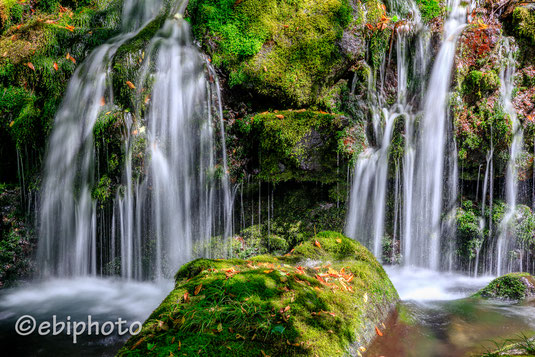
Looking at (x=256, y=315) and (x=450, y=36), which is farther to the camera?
(x=450, y=36)

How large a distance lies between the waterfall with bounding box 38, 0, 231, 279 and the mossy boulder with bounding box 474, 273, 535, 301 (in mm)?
5009

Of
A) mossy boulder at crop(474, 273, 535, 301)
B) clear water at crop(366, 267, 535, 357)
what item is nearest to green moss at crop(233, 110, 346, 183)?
clear water at crop(366, 267, 535, 357)

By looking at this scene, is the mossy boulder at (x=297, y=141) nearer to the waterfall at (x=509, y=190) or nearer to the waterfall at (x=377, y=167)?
the waterfall at (x=377, y=167)

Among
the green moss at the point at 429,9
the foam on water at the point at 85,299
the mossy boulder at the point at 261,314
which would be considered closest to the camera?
the mossy boulder at the point at 261,314

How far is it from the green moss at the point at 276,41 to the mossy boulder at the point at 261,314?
4.47 metres

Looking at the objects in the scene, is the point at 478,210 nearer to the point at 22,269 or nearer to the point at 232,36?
the point at 232,36

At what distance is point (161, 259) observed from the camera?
279 inches

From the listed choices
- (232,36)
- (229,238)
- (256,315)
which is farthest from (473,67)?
(256,315)

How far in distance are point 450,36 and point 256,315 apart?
7.91m

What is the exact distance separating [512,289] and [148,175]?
6.56m

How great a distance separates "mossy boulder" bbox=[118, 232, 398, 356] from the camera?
2.27 meters

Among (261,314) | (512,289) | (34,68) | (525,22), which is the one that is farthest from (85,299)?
(525,22)

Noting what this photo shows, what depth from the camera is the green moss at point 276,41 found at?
7020 mm

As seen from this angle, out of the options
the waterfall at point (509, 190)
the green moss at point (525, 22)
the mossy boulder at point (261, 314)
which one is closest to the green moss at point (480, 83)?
the waterfall at point (509, 190)
